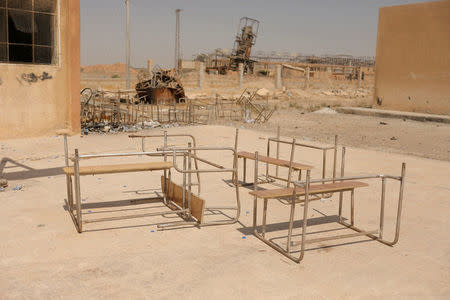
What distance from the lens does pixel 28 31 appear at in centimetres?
1038

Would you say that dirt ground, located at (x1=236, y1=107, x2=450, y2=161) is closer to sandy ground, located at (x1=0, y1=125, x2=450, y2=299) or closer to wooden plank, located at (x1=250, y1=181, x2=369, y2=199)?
sandy ground, located at (x1=0, y1=125, x2=450, y2=299)

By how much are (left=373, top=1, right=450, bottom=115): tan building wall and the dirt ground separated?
75.7 inches

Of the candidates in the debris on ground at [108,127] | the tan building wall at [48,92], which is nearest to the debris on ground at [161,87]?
the debris on ground at [108,127]

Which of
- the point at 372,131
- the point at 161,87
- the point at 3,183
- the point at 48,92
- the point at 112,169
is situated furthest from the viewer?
the point at 161,87

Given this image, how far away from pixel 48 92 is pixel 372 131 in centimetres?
1001

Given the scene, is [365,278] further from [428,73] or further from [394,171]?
[428,73]

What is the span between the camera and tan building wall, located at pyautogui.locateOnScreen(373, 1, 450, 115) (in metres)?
17.8


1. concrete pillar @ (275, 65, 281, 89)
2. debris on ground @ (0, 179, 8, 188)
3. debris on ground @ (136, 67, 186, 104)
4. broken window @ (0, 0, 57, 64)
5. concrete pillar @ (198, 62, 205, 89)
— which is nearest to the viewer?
debris on ground @ (0, 179, 8, 188)

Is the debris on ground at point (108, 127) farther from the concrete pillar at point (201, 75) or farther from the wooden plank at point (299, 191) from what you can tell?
the concrete pillar at point (201, 75)

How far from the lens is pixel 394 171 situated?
326 inches

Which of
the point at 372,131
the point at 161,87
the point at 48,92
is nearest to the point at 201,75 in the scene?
the point at 161,87

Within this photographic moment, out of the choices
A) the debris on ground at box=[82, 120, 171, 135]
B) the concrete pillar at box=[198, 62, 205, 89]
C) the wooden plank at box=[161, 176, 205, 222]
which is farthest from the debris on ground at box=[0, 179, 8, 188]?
the concrete pillar at box=[198, 62, 205, 89]

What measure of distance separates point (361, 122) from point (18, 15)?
12.3 meters

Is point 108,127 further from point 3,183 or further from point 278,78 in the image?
point 278,78
